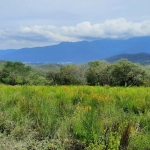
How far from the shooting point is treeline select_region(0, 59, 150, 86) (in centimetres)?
5236

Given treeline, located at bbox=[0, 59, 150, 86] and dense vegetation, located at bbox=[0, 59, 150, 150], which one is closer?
dense vegetation, located at bbox=[0, 59, 150, 150]

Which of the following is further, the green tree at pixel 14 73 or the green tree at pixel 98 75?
the green tree at pixel 14 73

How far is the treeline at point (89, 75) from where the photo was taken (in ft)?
172

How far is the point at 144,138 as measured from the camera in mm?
3512

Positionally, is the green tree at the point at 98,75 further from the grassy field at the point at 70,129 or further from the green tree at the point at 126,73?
the grassy field at the point at 70,129

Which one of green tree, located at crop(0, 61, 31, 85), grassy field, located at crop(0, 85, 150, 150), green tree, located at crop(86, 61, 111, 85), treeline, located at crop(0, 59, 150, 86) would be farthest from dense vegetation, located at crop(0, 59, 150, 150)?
green tree, located at crop(0, 61, 31, 85)

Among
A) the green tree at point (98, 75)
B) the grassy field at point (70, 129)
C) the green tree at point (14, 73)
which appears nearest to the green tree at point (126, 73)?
the green tree at point (98, 75)

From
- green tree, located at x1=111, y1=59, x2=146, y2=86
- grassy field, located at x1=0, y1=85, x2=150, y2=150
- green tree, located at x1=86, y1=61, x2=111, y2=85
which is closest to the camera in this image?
grassy field, located at x1=0, y1=85, x2=150, y2=150

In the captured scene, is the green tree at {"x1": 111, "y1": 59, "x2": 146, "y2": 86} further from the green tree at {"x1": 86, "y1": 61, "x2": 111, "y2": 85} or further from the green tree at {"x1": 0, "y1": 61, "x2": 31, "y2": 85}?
the green tree at {"x1": 0, "y1": 61, "x2": 31, "y2": 85}

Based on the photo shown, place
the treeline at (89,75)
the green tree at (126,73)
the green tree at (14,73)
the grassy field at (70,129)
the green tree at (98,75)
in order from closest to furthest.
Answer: the grassy field at (70,129) → the green tree at (126,73) → the treeline at (89,75) → the green tree at (98,75) → the green tree at (14,73)

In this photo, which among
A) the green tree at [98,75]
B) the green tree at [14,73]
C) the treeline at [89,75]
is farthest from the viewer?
the green tree at [14,73]

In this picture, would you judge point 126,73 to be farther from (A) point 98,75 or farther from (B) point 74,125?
(B) point 74,125

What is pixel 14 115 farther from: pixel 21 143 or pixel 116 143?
pixel 116 143

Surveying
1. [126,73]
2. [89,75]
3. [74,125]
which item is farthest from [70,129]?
[89,75]
